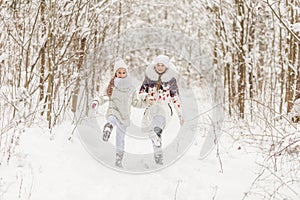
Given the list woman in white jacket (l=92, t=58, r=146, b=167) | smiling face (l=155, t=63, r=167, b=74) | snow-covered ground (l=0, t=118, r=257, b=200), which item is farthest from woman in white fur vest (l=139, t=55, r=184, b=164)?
snow-covered ground (l=0, t=118, r=257, b=200)

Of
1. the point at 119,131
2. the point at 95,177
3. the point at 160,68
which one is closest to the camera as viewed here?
the point at 95,177

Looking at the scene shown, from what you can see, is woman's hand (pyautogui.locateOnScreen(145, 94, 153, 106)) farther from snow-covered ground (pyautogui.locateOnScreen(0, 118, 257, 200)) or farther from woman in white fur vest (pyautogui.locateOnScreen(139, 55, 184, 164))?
snow-covered ground (pyautogui.locateOnScreen(0, 118, 257, 200))

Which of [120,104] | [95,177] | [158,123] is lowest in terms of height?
[95,177]

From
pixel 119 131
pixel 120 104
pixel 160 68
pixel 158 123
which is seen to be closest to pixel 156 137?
pixel 158 123

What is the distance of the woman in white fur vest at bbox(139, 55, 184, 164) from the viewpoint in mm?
4531

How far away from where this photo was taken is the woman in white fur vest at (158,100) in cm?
453

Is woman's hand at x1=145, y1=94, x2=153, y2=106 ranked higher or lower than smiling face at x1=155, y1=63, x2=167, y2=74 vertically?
lower

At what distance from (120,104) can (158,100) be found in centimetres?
51

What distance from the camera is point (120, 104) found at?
445 centimetres

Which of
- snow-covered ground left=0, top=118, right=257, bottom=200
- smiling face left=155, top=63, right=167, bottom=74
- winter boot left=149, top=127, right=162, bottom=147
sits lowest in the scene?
snow-covered ground left=0, top=118, right=257, bottom=200

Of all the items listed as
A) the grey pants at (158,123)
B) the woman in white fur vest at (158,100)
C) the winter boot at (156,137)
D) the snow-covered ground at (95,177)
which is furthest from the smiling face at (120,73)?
the snow-covered ground at (95,177)

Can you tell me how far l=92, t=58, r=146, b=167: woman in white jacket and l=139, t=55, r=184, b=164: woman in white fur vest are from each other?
145 mm

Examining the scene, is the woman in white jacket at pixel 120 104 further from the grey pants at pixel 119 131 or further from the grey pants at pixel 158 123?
the grey pants at pixel 158 123

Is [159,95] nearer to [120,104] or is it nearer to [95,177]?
[120,104]
